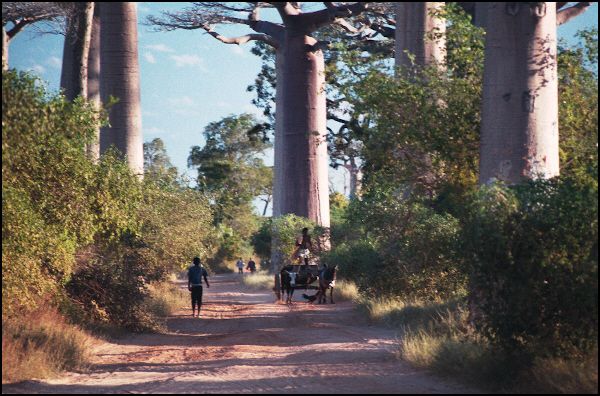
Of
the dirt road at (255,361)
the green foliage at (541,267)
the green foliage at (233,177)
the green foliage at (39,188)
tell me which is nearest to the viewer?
the green foliage at (541,267)

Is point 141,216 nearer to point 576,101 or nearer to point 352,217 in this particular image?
point 352,217

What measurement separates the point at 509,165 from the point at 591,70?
13.2ft

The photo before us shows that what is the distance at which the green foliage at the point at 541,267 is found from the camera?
1058cm

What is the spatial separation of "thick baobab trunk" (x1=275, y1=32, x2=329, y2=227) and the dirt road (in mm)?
16114

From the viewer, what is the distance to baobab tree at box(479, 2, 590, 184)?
14281 millimetres

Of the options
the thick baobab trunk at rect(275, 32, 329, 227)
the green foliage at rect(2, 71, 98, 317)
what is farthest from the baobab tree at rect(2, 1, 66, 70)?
the thick baobab trunk at rect(275, 32, 329, 227)

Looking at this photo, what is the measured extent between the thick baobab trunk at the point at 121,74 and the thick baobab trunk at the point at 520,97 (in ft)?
45.8

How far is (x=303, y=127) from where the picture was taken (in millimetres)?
39188

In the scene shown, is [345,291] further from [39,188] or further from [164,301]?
[39,188]

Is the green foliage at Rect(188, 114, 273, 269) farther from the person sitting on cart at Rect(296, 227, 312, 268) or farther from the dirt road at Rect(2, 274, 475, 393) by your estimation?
the dirt road at Rect(2, 274, 475, 393)

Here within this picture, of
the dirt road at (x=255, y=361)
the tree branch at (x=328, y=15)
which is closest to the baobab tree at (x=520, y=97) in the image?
the dirt road at (x=255, y=361)

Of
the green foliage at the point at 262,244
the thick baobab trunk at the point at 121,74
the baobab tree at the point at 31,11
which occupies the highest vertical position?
the baobab tree at the point at 31,11

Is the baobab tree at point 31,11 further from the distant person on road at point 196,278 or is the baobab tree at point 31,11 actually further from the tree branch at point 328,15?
the tree branch at point 328,15

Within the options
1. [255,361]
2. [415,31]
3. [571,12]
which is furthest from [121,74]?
[255,361]
